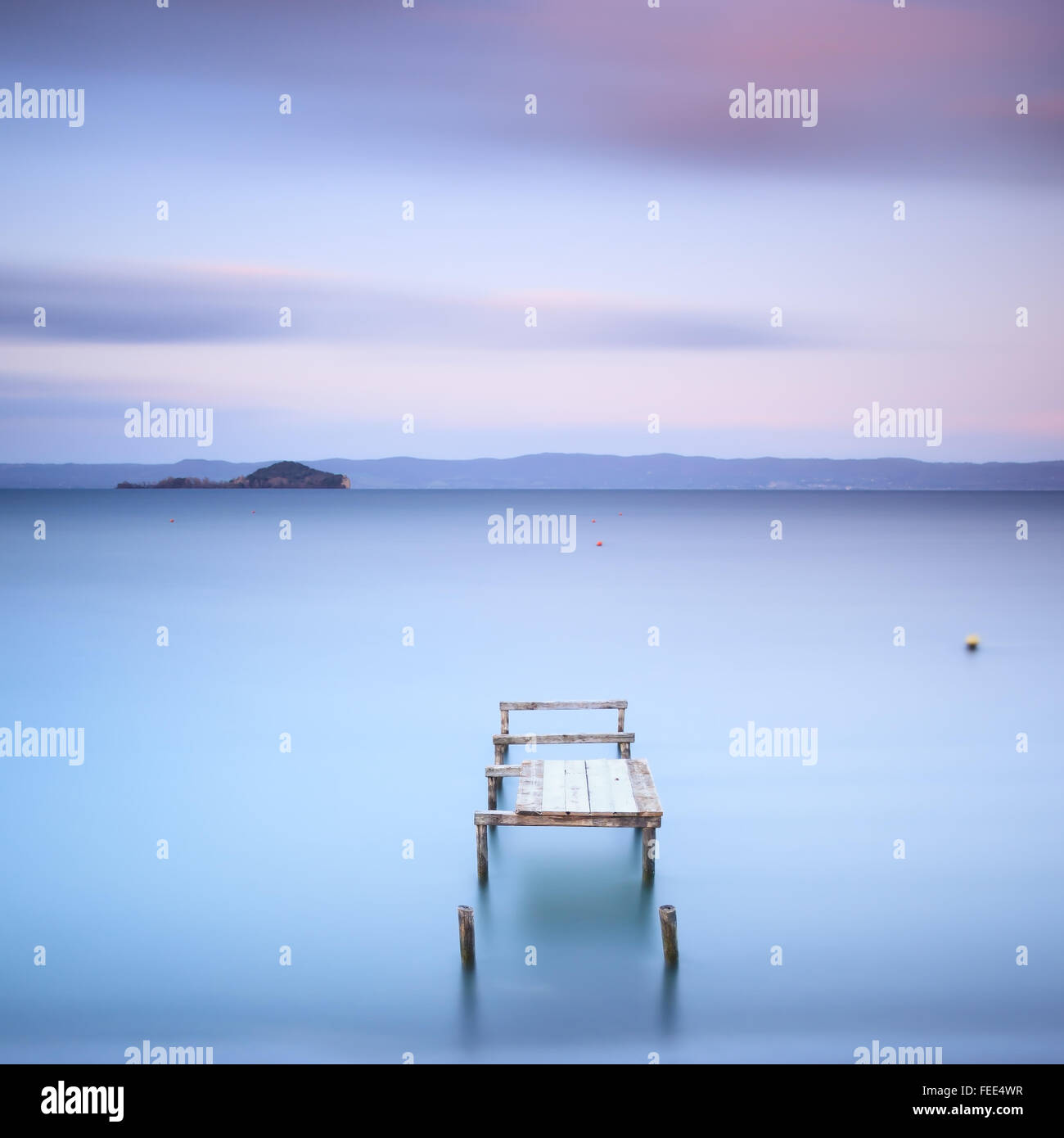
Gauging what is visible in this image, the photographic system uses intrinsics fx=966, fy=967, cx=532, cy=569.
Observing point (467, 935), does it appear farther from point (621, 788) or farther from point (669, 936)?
point (621, 788)

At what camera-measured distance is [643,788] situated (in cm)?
1108

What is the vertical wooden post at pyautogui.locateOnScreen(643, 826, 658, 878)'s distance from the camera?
11.4m

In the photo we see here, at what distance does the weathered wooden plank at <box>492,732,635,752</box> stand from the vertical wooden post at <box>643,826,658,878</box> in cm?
209

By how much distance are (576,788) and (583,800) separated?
43cm

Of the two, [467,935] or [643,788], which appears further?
[643,788]

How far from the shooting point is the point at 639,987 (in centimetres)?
945

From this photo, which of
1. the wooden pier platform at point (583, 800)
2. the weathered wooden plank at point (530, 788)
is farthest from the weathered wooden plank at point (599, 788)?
the weathered wooden plank at point (530, 788)
